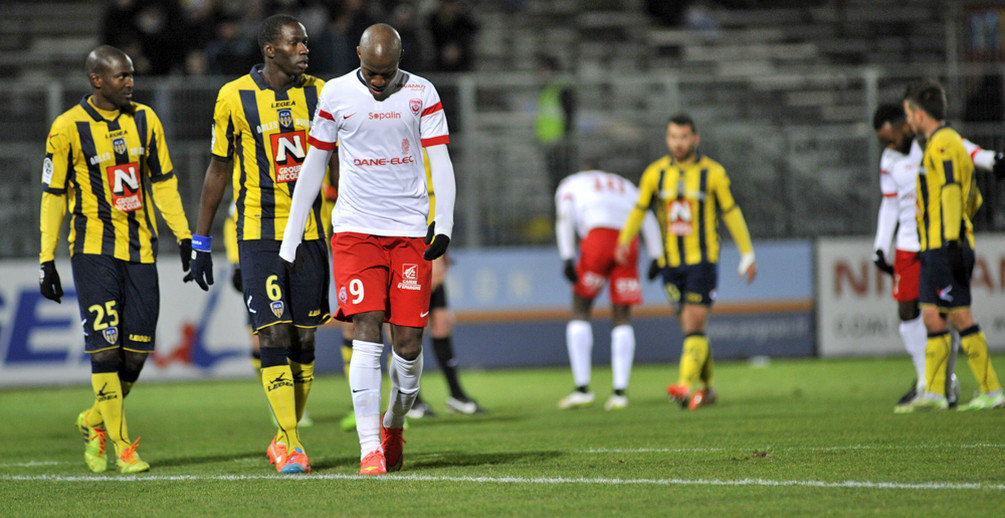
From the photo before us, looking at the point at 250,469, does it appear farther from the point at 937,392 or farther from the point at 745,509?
the point at 937,392

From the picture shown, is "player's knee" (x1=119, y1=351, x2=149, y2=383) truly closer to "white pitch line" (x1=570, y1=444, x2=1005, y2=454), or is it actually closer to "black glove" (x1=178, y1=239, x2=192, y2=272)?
"black glove" (x1=178, y1=239, x2=192, y2=272)

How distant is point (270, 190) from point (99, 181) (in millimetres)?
1056

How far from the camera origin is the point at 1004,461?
5.43 meters

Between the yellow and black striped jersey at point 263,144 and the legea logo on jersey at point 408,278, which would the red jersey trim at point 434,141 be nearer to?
the legea logo on jersey at point 408,278

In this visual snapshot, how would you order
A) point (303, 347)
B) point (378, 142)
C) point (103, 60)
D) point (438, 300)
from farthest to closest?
point (438, 300) → point (303, 347) → point (103, 60) → point (378, 142)

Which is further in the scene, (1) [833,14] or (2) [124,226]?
(1) [833,14]

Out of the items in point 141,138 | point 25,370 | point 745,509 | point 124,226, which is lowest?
point 25,370

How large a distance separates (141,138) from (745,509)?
159 inches

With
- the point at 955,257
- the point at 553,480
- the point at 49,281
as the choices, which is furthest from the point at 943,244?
the point at 49,281

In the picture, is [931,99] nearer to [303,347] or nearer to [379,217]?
[379,217]

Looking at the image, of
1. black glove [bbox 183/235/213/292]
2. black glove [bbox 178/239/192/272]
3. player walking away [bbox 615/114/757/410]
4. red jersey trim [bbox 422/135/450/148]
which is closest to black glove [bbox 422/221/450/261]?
red jersey trim [bbox 422/135/450/148]

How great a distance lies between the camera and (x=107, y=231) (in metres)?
6.50

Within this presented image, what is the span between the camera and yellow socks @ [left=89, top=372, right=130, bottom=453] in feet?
21.2

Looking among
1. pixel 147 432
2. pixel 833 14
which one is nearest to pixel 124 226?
pixel 147 432
